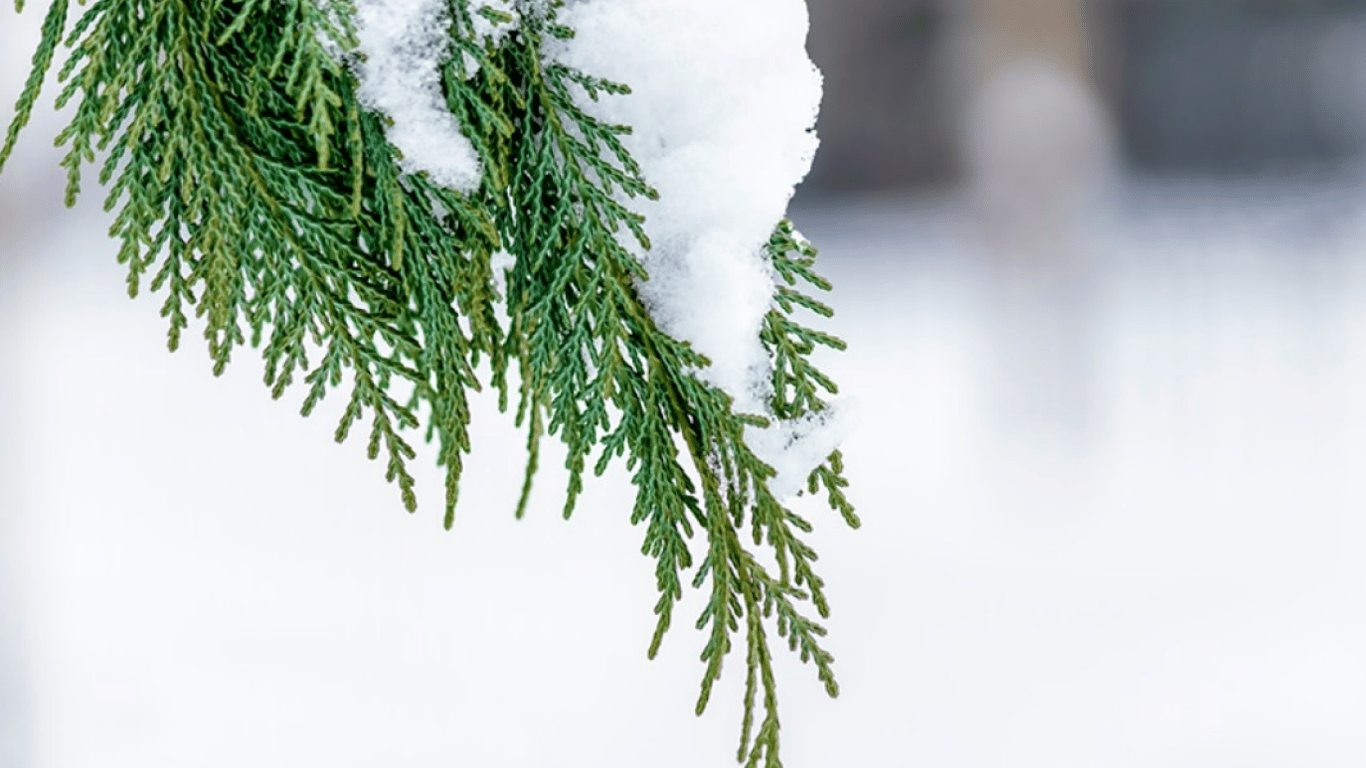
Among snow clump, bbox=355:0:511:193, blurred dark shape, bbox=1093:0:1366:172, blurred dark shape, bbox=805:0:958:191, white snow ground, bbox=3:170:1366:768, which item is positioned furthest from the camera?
blurred dark shape, bbox=1093:0:1366:172

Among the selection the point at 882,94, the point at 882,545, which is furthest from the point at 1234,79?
the point at 882,545

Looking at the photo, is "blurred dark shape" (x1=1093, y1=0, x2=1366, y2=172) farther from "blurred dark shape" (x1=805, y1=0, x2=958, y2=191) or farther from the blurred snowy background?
"blurred dark shape" (x1=805, y1=0, x2=958, y2=191)

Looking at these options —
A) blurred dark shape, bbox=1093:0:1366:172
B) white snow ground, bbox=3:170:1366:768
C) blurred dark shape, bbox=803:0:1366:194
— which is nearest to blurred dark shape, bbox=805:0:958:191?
blurred dark shape, bbox=803:0:1366:194

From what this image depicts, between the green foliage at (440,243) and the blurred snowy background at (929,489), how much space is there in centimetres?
357

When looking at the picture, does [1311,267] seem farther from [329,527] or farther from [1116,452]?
[329,527]

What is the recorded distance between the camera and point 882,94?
6270 millimetres

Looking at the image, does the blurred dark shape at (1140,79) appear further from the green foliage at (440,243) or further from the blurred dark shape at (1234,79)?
the green foliage at (440,243)

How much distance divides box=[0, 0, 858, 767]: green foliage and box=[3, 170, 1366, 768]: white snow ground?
3558mm

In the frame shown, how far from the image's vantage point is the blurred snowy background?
4320 mm

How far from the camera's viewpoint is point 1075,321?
20.7 ft

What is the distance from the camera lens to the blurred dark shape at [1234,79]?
6500mm

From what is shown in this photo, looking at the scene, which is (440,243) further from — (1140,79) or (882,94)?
(1140,79)

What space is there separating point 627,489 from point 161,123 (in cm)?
516

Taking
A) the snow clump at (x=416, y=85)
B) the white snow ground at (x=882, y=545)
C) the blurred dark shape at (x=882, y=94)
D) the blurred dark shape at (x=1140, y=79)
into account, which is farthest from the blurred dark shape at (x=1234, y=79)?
the snow clump at (x=416, y=85)
